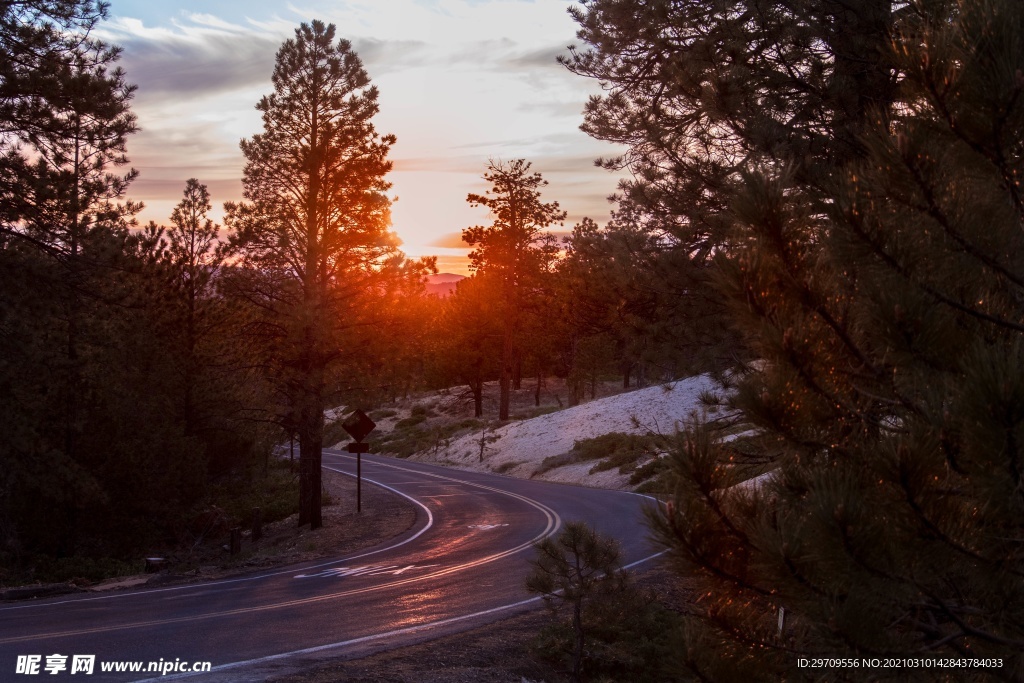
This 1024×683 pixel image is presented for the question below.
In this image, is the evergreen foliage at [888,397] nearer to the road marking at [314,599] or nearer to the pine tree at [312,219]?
the road marking at [314,599]

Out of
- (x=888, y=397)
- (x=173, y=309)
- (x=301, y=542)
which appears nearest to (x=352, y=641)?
(x=888, y=397)

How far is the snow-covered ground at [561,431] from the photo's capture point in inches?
1495

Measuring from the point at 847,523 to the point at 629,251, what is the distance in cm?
815

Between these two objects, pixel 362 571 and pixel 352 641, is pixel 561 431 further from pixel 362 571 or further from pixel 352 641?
pixel 352 641

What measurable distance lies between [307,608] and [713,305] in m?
7.08

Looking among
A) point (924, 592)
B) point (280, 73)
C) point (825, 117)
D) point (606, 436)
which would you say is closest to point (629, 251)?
point (825, 117)

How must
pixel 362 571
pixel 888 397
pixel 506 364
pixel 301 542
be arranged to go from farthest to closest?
pixel 506 364, pixel 301 542, pixel 362 571, pixel 888 397

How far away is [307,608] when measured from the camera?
1186 cm

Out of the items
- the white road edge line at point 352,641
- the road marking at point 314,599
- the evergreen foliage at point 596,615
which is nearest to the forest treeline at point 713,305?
the evergreen foliage at point 596,615

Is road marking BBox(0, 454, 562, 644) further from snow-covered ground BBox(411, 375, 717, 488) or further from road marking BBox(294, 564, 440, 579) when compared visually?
snow-covered ground BBox(411, 375, 717, 488)

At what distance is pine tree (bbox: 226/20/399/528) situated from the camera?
20766mm

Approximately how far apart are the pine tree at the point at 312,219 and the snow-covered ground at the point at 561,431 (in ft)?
51.6

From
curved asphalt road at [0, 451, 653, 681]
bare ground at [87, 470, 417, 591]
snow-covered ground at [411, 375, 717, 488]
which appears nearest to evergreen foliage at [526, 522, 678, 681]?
curved asphalt road at [0, 451, 653, 681]

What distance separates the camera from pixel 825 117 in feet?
28.3
